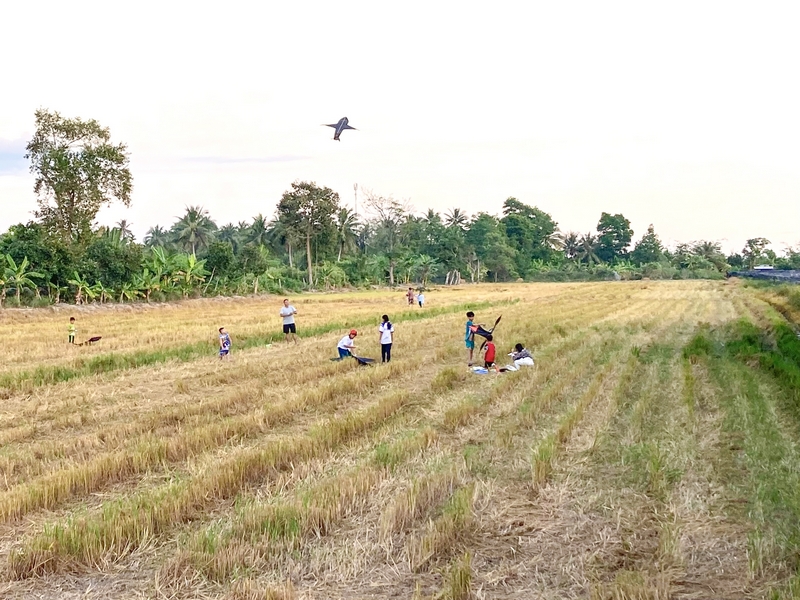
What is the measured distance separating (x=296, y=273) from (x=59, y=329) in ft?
131

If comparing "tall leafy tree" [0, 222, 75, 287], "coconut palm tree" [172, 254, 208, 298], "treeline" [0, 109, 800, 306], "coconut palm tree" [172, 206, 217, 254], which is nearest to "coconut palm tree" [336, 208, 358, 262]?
"treeline" [0, 109, 800, 306]

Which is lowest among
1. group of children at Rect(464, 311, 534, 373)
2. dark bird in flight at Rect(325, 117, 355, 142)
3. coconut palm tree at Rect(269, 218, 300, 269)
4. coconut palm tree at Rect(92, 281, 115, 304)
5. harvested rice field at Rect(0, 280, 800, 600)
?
harvested rice field at Rect(0, 280, 800, 600)

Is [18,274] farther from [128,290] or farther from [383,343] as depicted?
[383,343]

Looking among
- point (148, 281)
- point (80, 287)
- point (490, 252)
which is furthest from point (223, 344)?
point (490, 252)

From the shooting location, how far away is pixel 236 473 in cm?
688

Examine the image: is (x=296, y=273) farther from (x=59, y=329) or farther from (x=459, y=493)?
(x=459, y=493)

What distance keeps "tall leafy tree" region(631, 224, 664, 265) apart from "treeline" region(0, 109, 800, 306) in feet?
0.68

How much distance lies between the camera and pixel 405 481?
266 inches

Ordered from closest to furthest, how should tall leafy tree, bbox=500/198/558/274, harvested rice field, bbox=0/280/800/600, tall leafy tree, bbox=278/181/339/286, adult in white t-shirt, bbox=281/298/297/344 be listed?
harvested rice field, bbox=0/280/800/600
adult in white t-shirt, bbox=281/298/297/344
tall leafy tree, bbox=278/181/339/286
tall leafy tree, bbox=500/198/558/274

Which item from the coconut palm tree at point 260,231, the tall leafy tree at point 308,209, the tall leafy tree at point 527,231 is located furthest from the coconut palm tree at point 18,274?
the tall leafy tree at point 527,231

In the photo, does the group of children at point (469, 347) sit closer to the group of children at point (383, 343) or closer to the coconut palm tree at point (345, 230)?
the group of children at point (383, 343)

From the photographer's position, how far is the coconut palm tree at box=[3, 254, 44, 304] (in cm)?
3203

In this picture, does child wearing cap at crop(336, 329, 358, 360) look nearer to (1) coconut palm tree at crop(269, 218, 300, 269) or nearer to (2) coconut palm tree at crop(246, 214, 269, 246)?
(1) coconut palm tree at crop(269, 218, 300, 269)

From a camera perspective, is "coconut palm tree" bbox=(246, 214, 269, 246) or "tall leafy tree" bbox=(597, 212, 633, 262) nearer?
"coconut palm tree" bbox=(246, 214, 269, 246)
